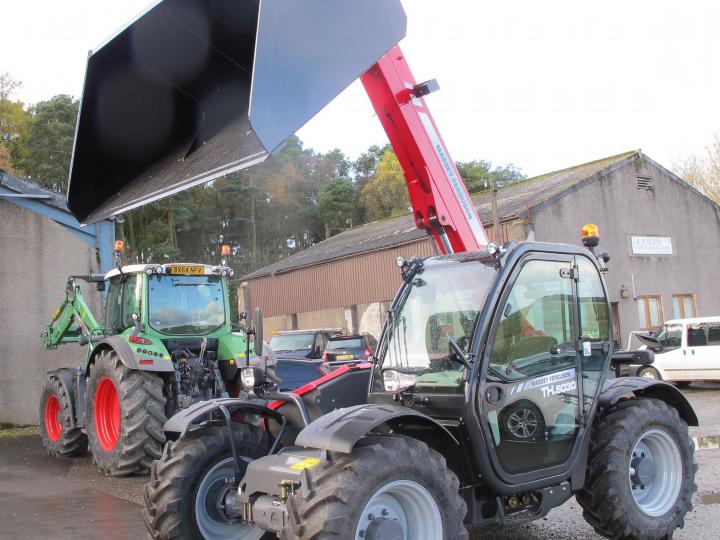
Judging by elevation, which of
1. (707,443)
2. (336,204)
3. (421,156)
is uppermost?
(336,204)

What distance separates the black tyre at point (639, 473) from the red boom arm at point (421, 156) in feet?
6.09

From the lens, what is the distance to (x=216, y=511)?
15.6 feet

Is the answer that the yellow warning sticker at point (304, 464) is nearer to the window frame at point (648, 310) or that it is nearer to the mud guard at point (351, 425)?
the mud guard at point (351, 425)

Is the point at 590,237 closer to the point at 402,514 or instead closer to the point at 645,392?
the point at 645,392

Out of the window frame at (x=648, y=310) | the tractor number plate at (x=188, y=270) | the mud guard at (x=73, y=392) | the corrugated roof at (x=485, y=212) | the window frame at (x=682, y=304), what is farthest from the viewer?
the window frame at (x=682, y=304)

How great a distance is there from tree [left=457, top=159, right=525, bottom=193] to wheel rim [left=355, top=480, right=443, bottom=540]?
45903 millimetres

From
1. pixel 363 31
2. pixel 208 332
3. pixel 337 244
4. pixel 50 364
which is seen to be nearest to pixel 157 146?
pixel 363 31

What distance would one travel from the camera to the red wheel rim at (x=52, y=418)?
1050 centimetres

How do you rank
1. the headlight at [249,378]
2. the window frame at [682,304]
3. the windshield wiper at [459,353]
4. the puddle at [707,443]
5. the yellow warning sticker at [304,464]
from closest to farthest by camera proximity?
the yellow warning sticker at [304,464]
the windshield wiper at [459,353]
the headlight at [249,378]
the puddle at [707,443]
the window frame at [682,304]

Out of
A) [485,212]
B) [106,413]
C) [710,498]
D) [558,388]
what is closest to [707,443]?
[710,498]

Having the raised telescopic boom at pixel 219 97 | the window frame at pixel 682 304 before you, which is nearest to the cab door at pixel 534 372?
the raised telescopic boom at pixel 219 97

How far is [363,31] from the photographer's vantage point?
481cm

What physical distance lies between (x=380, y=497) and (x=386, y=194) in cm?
4779

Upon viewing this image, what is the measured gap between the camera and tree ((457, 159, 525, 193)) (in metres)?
50.1
